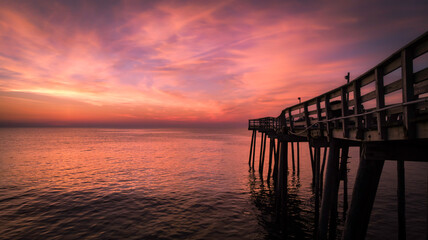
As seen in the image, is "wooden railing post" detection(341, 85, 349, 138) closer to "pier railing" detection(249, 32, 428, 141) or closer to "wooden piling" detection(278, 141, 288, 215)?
"pier railing" detection(249, 32, 428, 141)

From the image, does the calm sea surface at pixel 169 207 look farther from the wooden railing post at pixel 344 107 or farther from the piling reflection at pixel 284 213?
the wooden railing post at pixel 344 107

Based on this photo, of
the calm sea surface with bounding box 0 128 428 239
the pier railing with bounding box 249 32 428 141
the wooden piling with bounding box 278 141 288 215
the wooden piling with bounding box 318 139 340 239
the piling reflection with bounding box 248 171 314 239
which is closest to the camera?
the pier railing with bounding box 249 32 428 141

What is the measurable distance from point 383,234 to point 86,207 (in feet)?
53.4

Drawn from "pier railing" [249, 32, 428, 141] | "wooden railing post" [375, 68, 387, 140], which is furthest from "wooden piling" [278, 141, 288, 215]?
"wooden railing post" [375, 68, 387, 140]

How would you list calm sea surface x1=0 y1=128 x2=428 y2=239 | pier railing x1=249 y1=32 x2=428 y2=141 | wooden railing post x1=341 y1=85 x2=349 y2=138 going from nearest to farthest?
pier railing x1=249 y1=32 x2=428 y2=141 < wooden railing post x1=341 y1=85 x2=349 y2=138 < calm sea surface x1=0 y1=128 x2=428 y2=239

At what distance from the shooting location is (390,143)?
443cm

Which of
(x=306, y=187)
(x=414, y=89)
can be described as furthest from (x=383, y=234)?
(x=414, y=89)

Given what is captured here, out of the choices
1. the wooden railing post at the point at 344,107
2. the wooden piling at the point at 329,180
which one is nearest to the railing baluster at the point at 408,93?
the wooden railing post at the point at 344,107

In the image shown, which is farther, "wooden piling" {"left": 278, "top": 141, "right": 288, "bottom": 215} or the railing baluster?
"wooden piling" {"left": 278, "top": 141, "right": 288, "bottom": 215}

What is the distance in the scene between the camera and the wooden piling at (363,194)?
14.8ft

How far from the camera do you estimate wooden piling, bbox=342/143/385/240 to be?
4520 mm

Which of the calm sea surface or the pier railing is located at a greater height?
the pier railing

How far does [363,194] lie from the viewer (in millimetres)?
4590

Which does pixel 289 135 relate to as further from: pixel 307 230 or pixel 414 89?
pixel 414 89
